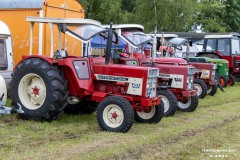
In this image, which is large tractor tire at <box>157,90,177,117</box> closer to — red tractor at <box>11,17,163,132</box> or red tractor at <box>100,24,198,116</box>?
red tractor at <box>100,24,198,116</box>

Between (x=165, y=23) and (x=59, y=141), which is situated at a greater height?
(x=165, y=23)

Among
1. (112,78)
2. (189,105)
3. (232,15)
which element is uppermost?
(232,15)

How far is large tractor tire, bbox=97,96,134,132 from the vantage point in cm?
631

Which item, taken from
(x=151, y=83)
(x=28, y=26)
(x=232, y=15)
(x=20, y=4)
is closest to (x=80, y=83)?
(x=151, y=83)

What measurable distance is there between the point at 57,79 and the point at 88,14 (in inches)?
810

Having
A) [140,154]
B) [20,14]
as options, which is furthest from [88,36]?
[20,14]

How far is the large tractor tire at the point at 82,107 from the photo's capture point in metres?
7.85

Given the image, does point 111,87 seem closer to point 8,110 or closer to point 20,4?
point 8,110

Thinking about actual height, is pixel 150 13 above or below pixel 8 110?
above

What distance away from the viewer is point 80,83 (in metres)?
6.82

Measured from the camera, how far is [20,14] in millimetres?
10461

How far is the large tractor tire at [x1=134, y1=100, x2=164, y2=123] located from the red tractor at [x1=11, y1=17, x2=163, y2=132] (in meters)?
0.12

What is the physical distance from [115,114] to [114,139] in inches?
22.1

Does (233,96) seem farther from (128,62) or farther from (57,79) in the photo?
(57,79)
